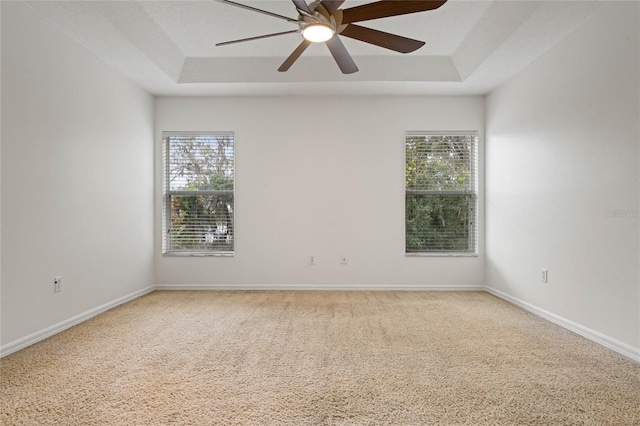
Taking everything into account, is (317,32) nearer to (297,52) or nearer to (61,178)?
(297,52)

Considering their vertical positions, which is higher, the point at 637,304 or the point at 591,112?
the point at 591,112

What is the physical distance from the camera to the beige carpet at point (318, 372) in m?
1.74

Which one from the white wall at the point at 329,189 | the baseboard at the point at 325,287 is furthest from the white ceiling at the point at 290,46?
the baseboard at the point at 325,287

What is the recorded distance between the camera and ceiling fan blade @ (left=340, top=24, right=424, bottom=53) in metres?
2.32

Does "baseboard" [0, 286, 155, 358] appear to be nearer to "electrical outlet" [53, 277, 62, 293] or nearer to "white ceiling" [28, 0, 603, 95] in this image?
"electrical outlet" [53, 277, 62, 293]

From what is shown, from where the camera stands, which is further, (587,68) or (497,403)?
(587,68)

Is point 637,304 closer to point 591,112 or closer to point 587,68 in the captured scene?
point 591,112

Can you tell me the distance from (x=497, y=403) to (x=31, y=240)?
3.33m

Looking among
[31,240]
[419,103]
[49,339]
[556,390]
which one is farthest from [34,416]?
[419,103]

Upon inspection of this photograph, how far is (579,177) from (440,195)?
72.4 inches

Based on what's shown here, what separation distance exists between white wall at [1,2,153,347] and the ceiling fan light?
7.03 feet

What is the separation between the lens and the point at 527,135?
12.1ft

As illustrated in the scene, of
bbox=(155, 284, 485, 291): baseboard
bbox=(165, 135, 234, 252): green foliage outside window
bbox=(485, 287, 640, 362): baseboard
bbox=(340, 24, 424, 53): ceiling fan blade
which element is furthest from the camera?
bbox=(165, 135, 234, 252): green foliage outside window

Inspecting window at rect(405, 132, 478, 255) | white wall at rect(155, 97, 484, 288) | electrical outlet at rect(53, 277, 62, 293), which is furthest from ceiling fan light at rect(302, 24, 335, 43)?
electrical outlet at rect(53, 277, 62, 293)
